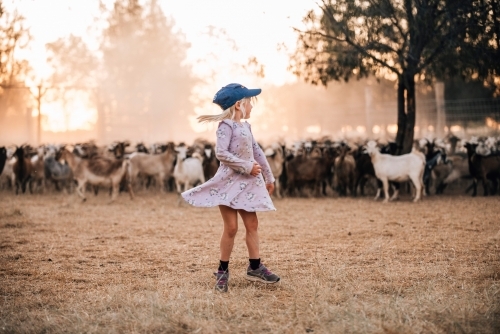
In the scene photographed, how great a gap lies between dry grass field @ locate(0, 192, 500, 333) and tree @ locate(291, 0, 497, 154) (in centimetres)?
464

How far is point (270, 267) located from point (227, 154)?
1.87 meters

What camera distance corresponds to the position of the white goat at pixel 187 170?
16047 mm

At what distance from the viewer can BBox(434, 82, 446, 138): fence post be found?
82.9 ft

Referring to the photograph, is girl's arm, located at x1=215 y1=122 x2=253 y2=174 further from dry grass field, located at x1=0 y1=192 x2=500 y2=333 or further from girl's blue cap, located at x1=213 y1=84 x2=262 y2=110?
dry grass field, located at x1=0 y1=192 x2=500 y2=333

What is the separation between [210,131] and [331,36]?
145 feet

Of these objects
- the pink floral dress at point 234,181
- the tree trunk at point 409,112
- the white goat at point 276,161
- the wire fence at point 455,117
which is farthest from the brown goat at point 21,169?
the wire fence at point 455,117

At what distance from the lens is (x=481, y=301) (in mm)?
4902

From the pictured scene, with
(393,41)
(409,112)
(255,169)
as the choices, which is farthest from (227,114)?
(409,112)

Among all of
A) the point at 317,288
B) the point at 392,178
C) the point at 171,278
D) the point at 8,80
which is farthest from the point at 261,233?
the point at 8,80

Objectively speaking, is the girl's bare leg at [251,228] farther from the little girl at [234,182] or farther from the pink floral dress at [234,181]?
the pink floral dress at [234,181]

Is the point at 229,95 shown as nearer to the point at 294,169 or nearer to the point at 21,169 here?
Result: the point at 294,169

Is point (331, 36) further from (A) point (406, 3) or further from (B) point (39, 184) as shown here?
(B) point (39, 184)

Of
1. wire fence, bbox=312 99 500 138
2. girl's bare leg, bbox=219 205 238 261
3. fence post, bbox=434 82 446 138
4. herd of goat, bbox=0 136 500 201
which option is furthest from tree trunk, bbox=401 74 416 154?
girl's bare leg, bbox=219 205 238 261

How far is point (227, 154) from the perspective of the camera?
555 centimetres
